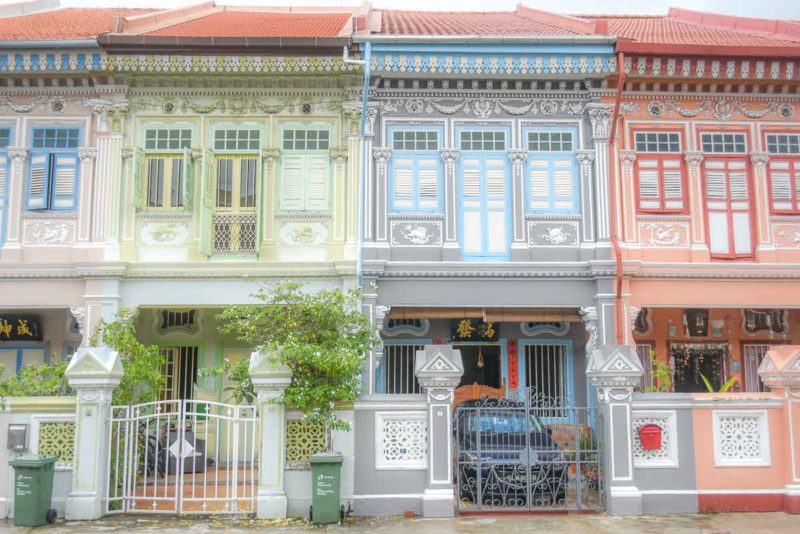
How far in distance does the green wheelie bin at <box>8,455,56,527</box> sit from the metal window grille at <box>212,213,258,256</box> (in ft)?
16.5

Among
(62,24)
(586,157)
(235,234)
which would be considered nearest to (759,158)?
(586,157)

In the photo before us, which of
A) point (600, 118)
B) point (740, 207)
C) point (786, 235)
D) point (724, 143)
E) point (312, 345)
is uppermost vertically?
point (600, 118)

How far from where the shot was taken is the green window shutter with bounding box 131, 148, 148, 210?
1376 cm

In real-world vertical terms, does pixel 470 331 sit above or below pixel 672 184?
below

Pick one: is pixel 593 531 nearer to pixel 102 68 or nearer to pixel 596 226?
pixel 596 226

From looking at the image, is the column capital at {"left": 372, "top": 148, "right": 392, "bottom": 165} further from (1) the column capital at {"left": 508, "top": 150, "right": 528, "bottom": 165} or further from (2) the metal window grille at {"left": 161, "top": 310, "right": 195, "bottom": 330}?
(2) the metal window grille at {"left": 161, "top": 310, "right": 195, "bottom": 330}

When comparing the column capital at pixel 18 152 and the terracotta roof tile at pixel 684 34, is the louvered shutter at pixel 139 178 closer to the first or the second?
the column capital at pixel 18 152

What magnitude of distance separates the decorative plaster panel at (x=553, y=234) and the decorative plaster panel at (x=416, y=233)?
1.63 metres

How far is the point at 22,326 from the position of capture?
15039mm

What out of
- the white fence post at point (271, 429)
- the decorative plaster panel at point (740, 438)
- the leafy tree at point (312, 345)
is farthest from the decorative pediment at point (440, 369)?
the decorative plaster panel at point (740, 438)

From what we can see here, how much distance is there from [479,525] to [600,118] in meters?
7.71

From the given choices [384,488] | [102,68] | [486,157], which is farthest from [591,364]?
[102,68]

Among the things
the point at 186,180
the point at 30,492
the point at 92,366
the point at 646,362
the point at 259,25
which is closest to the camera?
the point at 30,492

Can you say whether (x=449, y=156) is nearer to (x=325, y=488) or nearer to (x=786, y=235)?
(x=786, y=235)
